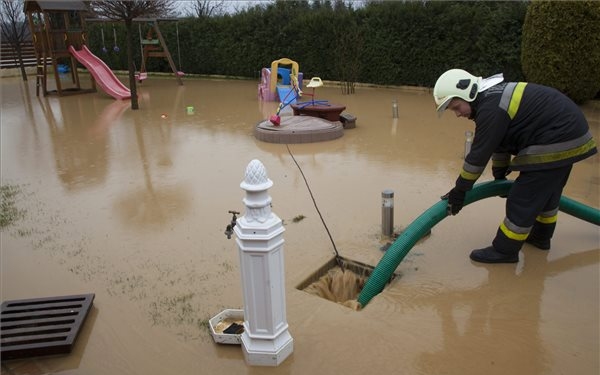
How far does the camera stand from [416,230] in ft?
11.9

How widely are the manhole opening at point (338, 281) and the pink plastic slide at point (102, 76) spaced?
485 inches

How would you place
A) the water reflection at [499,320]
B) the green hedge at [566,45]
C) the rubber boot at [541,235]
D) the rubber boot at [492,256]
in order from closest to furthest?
the water reflection at [499,320] < the rubber boot at [492,256] < the rubber boot at [541,235] < the green hedge at [566,45]

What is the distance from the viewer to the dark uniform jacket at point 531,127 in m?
3.45

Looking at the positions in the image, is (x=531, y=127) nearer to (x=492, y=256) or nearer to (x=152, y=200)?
(x=492, y=256)

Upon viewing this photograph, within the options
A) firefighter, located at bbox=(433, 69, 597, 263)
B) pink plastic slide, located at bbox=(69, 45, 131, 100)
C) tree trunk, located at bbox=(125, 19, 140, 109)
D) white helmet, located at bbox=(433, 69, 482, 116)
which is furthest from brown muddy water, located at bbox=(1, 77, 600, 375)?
pink plastic slide, located at bbox=(69, 45, 131, 100)

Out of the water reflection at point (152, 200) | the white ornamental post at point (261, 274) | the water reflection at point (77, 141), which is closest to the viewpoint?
the white ornamental post at point (261, 274)

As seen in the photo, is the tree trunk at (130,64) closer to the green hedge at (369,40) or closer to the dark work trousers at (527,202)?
the green hedge at (369,40)

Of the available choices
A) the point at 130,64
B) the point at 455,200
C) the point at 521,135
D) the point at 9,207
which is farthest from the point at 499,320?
the point at 130,64

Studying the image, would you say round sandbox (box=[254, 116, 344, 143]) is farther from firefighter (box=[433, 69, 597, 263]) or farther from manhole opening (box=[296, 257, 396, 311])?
firefighter (box=[433, 69, 597, 263])

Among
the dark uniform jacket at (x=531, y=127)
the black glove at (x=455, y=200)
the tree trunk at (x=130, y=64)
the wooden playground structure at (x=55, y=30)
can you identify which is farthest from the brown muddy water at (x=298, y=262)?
the wooden playground structure at (x=55, y=30)

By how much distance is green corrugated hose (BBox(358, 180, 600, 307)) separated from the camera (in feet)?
11.5

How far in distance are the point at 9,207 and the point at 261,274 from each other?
440 centimetres

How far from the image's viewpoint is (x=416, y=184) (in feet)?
19.3

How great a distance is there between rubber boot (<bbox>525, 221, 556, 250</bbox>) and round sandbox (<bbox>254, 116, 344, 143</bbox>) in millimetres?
4651
